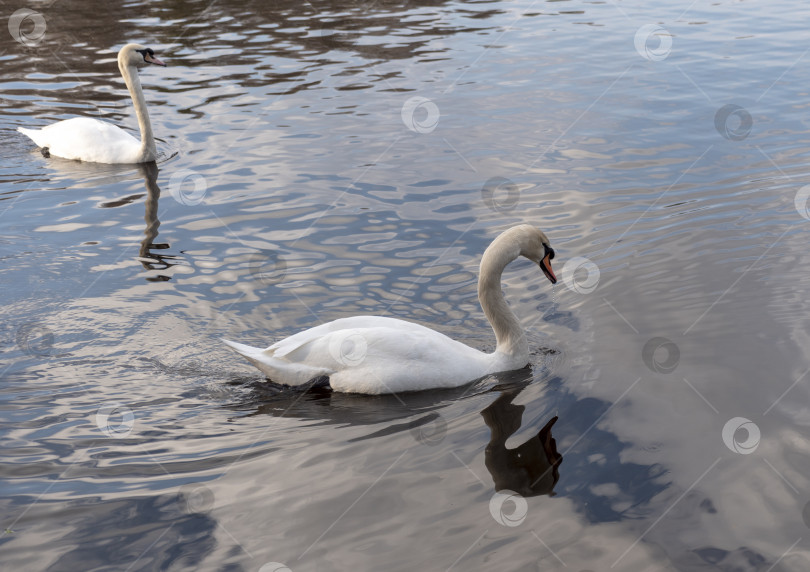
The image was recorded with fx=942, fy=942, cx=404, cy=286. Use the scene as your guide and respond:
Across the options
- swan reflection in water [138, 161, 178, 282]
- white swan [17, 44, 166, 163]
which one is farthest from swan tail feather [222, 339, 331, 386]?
white swan [17, 44, 166, 163]

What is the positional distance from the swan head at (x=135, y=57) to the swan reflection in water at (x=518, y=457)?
8.61m

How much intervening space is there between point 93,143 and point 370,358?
7396 millimetres

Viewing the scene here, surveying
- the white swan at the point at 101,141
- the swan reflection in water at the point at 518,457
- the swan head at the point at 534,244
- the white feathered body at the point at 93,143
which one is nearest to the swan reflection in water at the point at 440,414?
the swan reflection in water at the point at 518,457

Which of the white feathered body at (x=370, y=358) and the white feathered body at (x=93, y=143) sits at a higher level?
the white feathered body at (x=93, y=143)

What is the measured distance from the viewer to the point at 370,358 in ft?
22.1

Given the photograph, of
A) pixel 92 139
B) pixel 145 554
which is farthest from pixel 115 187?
pixel 145 554

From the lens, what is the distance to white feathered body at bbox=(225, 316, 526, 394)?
6.71 m

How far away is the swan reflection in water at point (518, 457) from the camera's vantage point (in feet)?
18.6

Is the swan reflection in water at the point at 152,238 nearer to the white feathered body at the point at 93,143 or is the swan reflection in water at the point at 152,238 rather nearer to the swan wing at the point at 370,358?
the white feathered body at the point at 93,143

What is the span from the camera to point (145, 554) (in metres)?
5.12

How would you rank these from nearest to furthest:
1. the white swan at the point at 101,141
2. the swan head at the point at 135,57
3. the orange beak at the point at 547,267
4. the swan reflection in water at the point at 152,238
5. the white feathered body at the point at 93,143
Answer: the orange beak at the point at 547,267
the swan reflection in water at the point at 152,238
the white swan at the point at 101,141
the white feathered body at the point at 93,143
the swan head at the point at 135,57

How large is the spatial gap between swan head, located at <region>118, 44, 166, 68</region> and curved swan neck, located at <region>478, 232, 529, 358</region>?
767cm

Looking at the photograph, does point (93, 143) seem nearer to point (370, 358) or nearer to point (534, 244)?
point (370, 358)

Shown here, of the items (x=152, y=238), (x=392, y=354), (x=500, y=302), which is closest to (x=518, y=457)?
(x=392, y=354)
